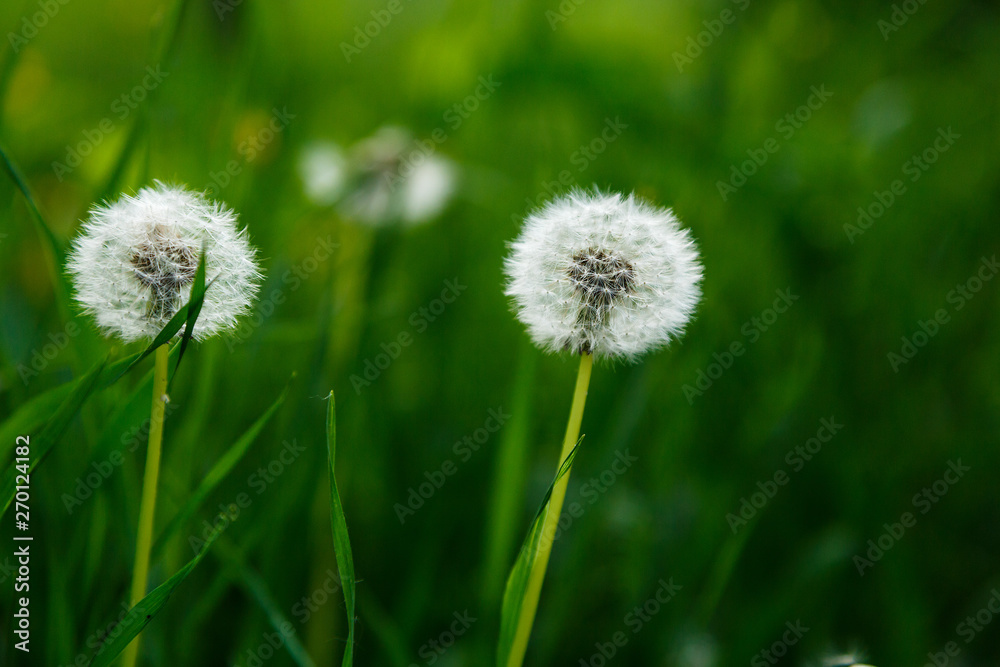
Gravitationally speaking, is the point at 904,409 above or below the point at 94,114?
below

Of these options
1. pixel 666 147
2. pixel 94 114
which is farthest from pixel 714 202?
pixel 94 114

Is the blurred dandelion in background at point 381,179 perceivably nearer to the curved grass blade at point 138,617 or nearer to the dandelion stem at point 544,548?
the dandelion stem at point 544,548

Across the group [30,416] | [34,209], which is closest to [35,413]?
[30,416]

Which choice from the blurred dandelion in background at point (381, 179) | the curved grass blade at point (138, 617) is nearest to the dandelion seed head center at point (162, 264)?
the curved grass blade at point (138, 617)

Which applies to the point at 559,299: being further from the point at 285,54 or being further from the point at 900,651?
the point at 285,54

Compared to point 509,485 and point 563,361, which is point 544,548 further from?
point 563,361
